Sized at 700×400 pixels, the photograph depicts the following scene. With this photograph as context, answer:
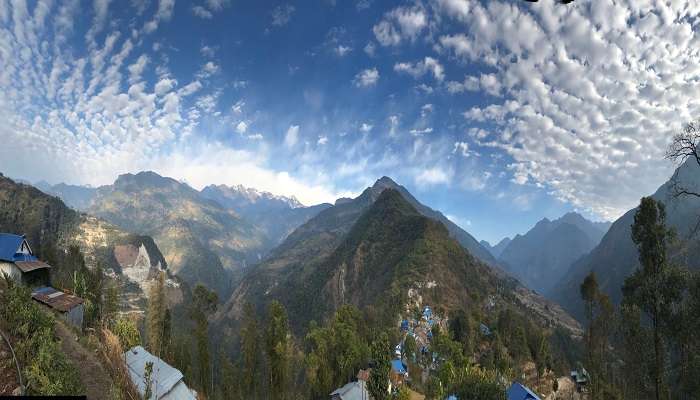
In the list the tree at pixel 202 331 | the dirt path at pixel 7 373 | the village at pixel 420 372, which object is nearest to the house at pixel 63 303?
the tree at pixel 202 331

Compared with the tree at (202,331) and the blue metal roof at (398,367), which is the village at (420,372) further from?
the tree at (202,331)

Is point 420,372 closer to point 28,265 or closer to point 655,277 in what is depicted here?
point 655,277

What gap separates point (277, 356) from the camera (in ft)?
168

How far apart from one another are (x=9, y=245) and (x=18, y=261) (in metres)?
2.17

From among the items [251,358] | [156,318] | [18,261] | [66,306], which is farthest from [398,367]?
[18,261]

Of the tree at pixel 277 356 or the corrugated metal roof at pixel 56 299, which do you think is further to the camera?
the tree at pixel 277 356

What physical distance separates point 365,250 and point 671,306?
164 meters

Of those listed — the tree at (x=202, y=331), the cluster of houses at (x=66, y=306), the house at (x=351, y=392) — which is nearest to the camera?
the cluster of houses at (x=66, y=306)

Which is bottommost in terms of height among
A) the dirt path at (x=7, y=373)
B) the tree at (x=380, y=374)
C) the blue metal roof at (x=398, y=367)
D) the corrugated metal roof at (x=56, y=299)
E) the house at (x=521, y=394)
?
the blue metal roof at (x=398, y=367)

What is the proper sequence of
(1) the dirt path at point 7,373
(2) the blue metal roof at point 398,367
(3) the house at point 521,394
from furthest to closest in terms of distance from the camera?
(2) the blue metal roof at point 398,367
(3) the house at point 521,394
(1) the dirt path at point 7,373

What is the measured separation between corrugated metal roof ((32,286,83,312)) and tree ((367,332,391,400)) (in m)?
33.6

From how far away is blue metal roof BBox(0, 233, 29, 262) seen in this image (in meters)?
42.9

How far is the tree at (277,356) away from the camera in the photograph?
5100 centimetres

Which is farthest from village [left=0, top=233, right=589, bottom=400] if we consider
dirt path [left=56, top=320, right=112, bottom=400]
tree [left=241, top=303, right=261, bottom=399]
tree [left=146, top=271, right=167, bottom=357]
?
tree [left=146, top=271, right=167, bottom=357]
